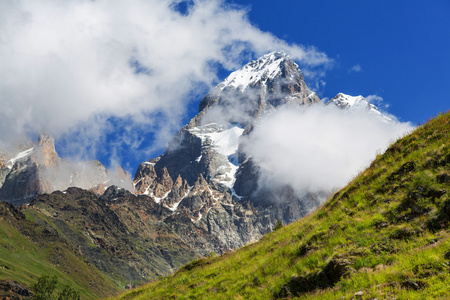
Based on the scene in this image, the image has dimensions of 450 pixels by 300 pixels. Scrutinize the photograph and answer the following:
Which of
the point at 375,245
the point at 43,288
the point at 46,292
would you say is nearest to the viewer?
the point at 375,245

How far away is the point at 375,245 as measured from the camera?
14562mm

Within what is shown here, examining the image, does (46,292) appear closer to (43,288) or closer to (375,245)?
(43,288)

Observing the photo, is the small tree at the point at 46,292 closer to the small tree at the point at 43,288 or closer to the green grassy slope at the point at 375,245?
the small tree at the point at 43,288

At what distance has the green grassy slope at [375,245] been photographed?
1185 centimetres

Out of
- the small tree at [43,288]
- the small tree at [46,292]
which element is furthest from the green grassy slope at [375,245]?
the small tree at [43,288]

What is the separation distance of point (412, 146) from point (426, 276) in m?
10.8

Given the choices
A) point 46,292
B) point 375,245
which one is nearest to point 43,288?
point 46,292

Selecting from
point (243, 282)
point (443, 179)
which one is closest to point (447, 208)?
point (443, 179)

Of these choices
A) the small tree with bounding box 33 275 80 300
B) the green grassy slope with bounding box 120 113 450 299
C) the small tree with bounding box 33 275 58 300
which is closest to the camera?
the green grassy slope with bounding box 120 113 450 299

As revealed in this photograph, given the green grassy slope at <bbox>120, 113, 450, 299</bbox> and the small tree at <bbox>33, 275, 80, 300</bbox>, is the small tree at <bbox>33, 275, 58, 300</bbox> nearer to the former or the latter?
the small tree at <bbox>33, 275, 80, 300</bbox>

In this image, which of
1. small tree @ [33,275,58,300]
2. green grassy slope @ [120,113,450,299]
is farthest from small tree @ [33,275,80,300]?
green grassy slope @ [120,113,450,299]

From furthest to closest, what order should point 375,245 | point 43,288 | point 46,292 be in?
point 46,292, point 43,288, point 375,245

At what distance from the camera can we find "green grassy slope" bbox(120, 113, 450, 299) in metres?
11.9

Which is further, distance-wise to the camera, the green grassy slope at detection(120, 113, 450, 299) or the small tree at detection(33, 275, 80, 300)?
the small tree at detection(33, 275, 80, 300)
